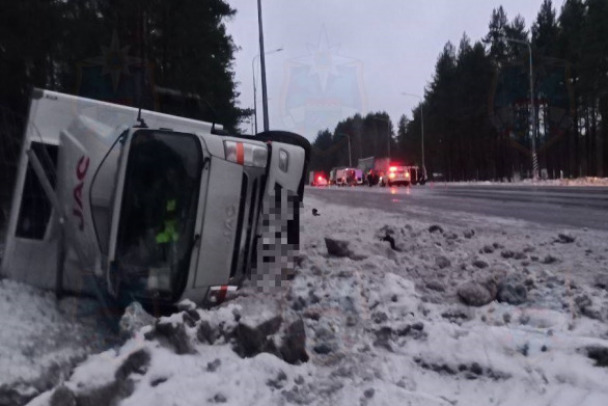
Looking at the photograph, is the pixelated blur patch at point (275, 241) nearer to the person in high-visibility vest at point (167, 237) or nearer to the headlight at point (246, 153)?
the headlight at point (246, 153)

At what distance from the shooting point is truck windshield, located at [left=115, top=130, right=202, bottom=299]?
17.8 feet

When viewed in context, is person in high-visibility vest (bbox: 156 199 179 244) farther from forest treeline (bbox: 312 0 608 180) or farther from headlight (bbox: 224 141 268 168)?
forest treeline (bbox: 312 0 608 180)

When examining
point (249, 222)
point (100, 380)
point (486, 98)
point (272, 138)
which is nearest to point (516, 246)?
point (272, 138)

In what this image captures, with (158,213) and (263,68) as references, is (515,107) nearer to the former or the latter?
(263,68)

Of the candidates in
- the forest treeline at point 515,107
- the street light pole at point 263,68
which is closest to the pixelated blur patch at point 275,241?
the street light pole at point 263,68

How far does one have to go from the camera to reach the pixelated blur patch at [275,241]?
20.1 ft

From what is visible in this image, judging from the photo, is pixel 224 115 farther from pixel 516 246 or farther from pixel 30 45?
pixel 516 246

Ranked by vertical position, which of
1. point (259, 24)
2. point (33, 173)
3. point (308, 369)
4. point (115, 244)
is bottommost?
point (308, 369)

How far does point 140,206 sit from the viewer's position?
5500 millimetres

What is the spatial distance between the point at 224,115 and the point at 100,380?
2057 cm

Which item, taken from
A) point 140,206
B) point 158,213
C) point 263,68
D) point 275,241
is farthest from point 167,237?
point 263,68

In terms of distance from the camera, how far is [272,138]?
24.7ft

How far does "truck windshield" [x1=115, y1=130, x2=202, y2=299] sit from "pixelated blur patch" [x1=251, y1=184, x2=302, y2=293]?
839 mm

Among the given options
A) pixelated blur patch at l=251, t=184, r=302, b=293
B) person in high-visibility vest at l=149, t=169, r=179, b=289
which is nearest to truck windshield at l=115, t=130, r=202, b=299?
person in high-visibility vest at l=149, t=169, r=179, b=289
